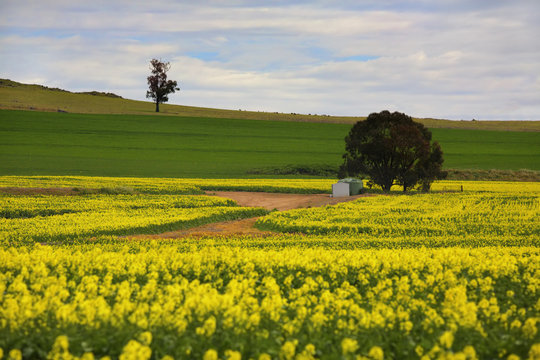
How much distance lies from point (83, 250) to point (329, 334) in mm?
11105

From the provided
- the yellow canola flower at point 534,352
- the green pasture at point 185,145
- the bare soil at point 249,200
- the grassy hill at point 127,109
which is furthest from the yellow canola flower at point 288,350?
the grassy hill at point 127,109

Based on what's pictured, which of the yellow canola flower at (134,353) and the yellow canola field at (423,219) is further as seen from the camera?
the yellow canola field at (423,219)

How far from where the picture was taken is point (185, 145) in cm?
9650

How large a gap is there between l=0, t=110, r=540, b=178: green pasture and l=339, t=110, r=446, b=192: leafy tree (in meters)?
21.4

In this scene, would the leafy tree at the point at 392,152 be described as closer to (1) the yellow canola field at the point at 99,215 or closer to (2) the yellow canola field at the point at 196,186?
(2) the yellow canola field at the point at 196,186

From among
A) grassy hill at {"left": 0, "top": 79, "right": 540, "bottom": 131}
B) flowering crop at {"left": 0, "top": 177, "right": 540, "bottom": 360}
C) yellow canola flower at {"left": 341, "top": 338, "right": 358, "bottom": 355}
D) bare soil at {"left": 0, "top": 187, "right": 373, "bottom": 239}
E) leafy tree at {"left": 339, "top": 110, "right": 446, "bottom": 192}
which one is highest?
grassy hill at {"left": 0, "top": 79, "right": 540, "bottom": 131}

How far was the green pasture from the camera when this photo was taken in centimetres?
7406

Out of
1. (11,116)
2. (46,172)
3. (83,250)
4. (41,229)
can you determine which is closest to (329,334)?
(83,250)

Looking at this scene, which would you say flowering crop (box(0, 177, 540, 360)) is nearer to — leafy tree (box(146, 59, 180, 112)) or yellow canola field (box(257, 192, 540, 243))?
yellow canola field (box(257, 192, 540, 243))

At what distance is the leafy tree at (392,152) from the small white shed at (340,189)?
3295mm

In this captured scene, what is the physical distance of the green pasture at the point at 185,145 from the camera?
74.1m

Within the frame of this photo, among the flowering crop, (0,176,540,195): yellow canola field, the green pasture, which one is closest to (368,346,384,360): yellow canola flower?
the flowering crop

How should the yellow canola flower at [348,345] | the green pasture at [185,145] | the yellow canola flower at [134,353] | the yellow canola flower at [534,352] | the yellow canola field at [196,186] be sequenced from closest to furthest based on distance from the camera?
the yellow canola flower at [134,353] → the yellow canola flower at [348,345] → the yellow canola flower at [534,352] → the yellow canola field at [196,186] → the green pasture at [185,145]

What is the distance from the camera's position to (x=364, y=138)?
4625cm
